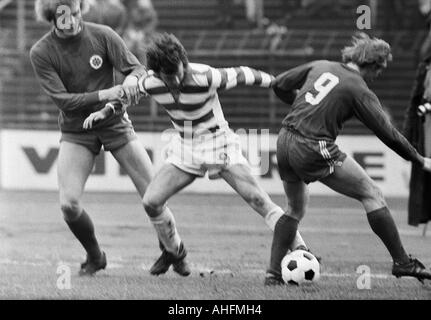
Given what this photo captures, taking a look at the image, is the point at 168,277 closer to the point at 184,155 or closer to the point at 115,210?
the point at 184,155

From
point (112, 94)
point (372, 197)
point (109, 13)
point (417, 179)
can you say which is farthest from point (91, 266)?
point (109, 13)

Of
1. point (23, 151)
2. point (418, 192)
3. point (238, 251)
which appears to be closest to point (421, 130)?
point (418, 192)

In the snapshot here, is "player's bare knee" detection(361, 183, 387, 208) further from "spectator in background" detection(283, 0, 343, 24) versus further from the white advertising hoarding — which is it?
"spectator in background" detection(283, 0, 343, 24)

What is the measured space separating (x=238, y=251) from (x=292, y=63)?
8.53 metres

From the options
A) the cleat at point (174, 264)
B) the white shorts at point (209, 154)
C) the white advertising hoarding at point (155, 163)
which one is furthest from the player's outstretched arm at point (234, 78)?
the white advertising hoarding at point (155, 163)

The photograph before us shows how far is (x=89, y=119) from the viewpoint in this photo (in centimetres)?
938

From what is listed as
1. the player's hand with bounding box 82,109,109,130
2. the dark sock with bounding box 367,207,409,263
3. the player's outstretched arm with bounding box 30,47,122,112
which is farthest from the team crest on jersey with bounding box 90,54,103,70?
the dark sock with bounding box 367,207,409,263

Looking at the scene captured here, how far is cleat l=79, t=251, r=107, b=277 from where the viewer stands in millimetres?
10000

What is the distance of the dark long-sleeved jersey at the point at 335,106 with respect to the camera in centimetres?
884

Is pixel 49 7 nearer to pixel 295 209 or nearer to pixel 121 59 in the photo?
pixel 121 59

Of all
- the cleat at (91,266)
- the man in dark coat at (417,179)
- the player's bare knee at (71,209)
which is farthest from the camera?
the man in dark coat at (417,179)

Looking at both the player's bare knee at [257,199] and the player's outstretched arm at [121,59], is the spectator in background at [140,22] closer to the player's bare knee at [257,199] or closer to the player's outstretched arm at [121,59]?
the player's outstretched arm at [121,59]

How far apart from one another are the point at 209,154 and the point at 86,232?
4.70 ft

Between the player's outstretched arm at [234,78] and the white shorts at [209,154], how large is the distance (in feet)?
1.48
